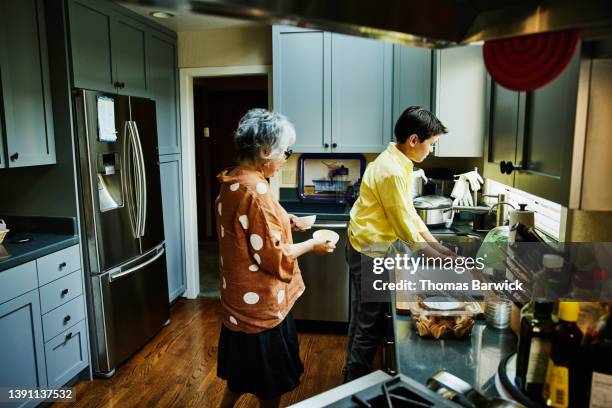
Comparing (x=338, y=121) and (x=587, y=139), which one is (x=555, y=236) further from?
(x=338, y=121)

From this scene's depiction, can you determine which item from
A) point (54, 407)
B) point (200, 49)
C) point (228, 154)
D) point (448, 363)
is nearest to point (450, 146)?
point (448, 363)

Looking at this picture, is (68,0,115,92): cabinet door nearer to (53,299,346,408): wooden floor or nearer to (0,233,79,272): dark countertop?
(0,233,79,272): dark countertop

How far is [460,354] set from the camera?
1.12 m

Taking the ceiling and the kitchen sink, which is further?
the ceiling

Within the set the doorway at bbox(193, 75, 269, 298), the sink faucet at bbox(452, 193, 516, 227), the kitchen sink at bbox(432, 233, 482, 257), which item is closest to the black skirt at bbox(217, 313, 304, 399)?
the kitchen sink at bbox(432, 233, 482, 257)

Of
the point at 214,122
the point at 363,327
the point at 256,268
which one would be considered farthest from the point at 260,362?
the point at 214,122

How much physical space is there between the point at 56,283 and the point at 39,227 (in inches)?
16.7

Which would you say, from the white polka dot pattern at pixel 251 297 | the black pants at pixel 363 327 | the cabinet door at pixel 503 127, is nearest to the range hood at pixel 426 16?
the cabinet door at pixel 503 127

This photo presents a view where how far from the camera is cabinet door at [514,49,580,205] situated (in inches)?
30.6

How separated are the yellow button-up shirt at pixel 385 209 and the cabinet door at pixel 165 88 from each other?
1.87 meters

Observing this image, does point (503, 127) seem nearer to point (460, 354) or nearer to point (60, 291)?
point (460, 354)

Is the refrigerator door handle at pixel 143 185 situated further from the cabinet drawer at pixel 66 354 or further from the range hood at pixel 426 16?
the range hood at pixel 426 16

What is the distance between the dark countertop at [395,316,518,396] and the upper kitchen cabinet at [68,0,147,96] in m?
2.27

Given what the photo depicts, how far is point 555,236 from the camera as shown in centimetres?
177
